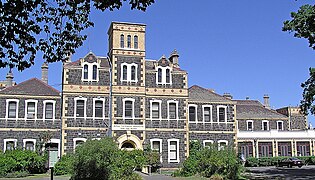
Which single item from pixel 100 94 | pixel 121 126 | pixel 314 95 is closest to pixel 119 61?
pixel 100 94

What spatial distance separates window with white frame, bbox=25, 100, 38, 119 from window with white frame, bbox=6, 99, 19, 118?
2.84ft

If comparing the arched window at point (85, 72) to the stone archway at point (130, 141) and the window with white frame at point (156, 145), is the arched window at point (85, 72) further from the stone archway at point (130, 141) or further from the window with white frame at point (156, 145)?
the window with white frame at point (156, 145)

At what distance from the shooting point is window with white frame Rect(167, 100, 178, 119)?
39969 mm

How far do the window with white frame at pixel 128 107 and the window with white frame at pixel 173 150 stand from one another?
4.54 m

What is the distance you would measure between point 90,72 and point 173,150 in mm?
10795

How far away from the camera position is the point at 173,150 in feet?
131

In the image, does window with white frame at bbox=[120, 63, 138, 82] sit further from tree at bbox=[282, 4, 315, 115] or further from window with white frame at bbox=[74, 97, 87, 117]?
tree at bbox=[282, 4, 315, 115]

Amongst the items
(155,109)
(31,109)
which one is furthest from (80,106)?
(155,109)

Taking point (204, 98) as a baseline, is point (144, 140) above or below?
below

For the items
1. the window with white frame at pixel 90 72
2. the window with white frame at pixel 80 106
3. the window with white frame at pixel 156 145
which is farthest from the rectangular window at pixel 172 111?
the window with white frame at pixel 80 106

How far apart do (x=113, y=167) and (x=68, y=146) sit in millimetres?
16610

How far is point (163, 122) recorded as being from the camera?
39656 mm

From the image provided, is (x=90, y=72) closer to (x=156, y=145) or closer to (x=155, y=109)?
(x=155, y=109)

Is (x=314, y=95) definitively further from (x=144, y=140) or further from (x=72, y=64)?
(x=72, y=64)
